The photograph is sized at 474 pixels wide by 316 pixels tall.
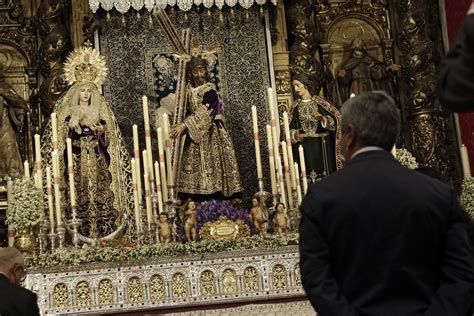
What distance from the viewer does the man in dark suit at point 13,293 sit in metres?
4.89

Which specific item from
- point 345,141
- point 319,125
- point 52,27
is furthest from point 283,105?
point 345,141

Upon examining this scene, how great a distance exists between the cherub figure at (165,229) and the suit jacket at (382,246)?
4.53 meters

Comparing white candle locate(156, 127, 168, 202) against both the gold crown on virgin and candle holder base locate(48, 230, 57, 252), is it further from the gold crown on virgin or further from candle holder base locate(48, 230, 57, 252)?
the gold crown on virgin

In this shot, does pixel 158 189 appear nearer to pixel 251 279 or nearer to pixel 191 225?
pixel 191 225

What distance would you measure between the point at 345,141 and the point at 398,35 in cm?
923

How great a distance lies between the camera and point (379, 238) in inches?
129

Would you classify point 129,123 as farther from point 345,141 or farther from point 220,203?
point 345,141

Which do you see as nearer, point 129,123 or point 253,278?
point 253,278

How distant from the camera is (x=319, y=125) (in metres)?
11.1

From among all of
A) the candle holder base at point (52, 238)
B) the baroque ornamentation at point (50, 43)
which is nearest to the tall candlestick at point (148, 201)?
the candle holder base at point (52, 238)

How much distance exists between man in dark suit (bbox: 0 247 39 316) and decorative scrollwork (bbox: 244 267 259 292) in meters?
2.39

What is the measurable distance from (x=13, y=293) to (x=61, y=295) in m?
2.26

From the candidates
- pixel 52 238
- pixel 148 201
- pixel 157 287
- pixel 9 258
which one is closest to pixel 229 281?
pixel 157 287

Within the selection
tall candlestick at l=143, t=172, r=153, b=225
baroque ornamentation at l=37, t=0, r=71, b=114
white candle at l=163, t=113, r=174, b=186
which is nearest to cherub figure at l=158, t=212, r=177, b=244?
tall candlestick at l=143, t=172, r=153, b=225
